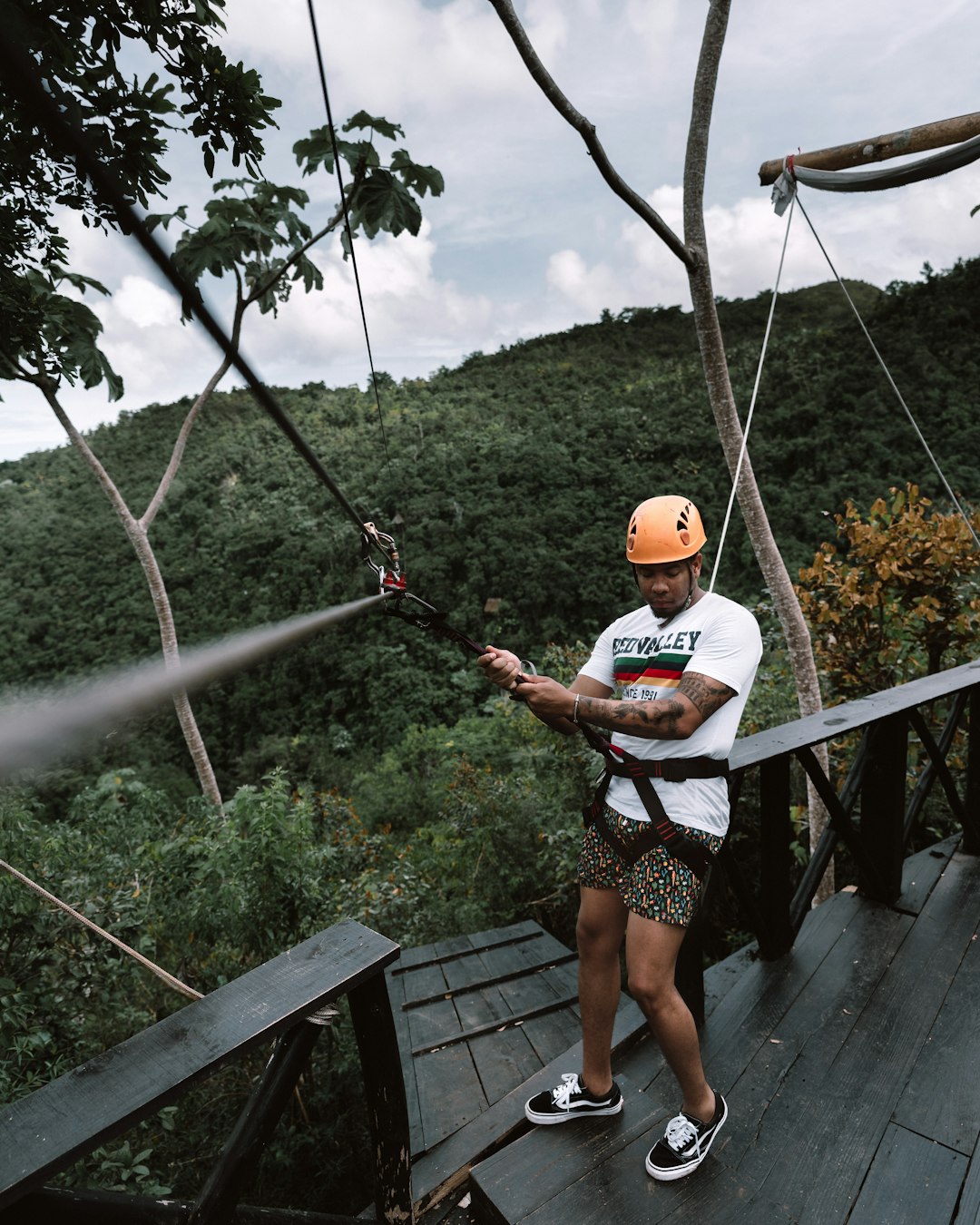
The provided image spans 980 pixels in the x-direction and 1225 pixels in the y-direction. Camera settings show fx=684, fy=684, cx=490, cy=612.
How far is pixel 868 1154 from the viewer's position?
180 cm

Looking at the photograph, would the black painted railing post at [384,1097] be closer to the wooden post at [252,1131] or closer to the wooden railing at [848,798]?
the wooden post at [252,1131]

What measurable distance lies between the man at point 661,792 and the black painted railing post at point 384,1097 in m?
0.46

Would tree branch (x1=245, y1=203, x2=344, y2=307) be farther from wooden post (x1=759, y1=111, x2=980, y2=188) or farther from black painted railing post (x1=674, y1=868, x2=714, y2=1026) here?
black painted railing post (x1=674, y1=868, x2=714, y2=1026)

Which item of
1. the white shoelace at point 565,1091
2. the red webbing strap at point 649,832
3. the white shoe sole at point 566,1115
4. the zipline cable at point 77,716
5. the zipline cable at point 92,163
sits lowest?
the white shoe sole at point 566,1115

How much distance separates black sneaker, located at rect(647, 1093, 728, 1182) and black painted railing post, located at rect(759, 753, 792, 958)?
87cm

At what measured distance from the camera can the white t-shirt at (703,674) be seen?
171cm

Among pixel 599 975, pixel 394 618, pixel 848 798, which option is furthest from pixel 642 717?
pixel 394 618

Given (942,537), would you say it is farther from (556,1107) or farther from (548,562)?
(548,562)

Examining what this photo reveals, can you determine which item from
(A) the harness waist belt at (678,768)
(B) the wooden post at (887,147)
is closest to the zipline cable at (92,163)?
(A) the harness waist belt at (678,768)

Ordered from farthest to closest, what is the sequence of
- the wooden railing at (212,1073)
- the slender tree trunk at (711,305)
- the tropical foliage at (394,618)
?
the slender tree trunk at (711,305) → the tropical foliage at (394,618) → the wooden railing at (212,1073)

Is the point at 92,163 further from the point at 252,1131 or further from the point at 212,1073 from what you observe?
the point at 252,1131

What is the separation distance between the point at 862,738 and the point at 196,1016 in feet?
8.43

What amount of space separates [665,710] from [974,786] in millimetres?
2675

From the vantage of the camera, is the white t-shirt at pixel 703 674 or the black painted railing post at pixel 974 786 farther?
the black painted railing post at pixel 974 786
